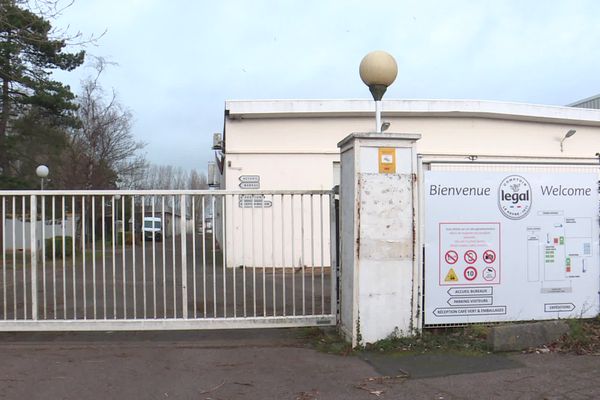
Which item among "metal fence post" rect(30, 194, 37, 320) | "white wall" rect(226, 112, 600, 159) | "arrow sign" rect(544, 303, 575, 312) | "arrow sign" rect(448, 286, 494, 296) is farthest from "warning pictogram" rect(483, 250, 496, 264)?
"white wall" rect(226, 112, 600, 159)

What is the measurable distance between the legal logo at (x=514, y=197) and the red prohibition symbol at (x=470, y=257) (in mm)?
657

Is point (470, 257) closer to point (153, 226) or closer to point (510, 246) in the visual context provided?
point (510, 246)

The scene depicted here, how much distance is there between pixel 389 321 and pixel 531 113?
42.5 feet

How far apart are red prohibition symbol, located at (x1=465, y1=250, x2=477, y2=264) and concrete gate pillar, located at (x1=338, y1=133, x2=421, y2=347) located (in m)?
0.77

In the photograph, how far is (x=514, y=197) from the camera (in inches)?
276

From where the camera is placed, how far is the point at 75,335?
24.3ft

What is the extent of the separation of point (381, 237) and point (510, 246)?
1.79 m

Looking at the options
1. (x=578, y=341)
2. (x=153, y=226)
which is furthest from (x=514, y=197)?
(x=153, y=226)

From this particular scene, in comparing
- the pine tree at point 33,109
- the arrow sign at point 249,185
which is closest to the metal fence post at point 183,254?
the arrow sign at point 249,185

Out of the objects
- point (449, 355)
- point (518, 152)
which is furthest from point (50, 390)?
point (518, 152)

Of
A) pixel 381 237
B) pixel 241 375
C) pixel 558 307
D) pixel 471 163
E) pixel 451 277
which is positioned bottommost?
pixel 241 375

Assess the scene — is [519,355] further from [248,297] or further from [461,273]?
[248,297]

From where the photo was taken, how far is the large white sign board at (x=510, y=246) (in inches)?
270

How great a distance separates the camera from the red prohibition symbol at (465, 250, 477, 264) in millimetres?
6926
